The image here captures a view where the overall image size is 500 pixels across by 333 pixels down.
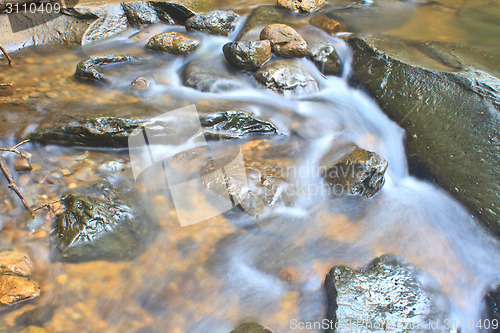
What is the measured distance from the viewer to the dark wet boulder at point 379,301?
2738 mm

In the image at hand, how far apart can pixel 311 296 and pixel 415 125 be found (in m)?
2.64

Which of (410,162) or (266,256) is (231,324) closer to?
(266,256)

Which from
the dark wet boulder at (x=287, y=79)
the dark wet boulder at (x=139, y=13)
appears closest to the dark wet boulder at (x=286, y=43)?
the dark wet boulder at (x=287, y=79)

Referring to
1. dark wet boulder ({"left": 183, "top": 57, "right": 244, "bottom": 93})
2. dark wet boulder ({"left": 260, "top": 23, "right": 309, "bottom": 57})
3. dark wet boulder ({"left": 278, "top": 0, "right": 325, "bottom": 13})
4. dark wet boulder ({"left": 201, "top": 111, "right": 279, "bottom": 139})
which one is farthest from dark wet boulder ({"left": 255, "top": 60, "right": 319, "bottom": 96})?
dark wet boulder ({"left": 278, "top": 0, "right": 325, "bottom": 13})

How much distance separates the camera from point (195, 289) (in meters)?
3.12

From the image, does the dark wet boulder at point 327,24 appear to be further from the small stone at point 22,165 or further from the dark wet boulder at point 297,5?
the small stone at point 22,165

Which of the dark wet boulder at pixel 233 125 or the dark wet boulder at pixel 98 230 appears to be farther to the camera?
the dark wet boulder at pixel 233 125

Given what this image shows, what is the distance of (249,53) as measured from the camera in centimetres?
539

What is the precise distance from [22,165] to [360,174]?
3.79 metres

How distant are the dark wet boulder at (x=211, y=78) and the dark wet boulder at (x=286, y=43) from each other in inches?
34.9

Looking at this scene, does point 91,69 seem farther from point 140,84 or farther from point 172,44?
point 172,44

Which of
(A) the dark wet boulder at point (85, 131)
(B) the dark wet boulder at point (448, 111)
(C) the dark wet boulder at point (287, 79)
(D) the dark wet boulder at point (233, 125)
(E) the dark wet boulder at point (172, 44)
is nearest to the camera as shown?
(B) the dark wet boulder at point (448, 111)

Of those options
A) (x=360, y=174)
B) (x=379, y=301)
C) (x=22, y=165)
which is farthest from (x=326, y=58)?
(x=22, y=165)

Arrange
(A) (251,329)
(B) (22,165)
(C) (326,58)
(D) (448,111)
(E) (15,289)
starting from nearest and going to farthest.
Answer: (A) (251,329), (E) (15,289), (B) (22,165), (D) (448,111), (C) (326,58)
